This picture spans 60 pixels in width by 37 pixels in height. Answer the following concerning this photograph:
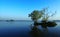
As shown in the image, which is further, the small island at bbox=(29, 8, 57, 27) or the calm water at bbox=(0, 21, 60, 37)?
the small island at bbox=(29, 8, 57, 27)

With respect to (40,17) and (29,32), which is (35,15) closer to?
(40,17)

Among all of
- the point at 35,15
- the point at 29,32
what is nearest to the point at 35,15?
the point at 35,15

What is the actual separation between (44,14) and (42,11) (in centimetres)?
150

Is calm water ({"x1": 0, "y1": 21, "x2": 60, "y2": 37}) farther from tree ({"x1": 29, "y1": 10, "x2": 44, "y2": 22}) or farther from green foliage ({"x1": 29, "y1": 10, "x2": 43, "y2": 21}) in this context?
green foliage ({"x1": 29, "y1": 10, "x2": 43, "y2": 21})

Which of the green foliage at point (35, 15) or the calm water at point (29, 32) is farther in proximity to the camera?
the green foliage at point (35, 15)

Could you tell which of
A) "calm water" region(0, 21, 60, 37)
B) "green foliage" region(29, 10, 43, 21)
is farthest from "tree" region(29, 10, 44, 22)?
"calm water" region(0, 21, 60, 37)

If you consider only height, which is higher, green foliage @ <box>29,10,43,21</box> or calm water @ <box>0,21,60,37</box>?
green foliage @ <box>29,10,43,21</box>

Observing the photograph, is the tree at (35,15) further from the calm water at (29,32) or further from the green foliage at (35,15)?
the calm water at (29,32)

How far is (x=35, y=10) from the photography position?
4916 centimetres

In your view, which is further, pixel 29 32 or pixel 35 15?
pixel 35 15

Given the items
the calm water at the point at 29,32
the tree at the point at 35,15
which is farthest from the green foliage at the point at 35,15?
the calm water at the point at 29,32

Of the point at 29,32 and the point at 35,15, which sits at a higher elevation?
the point at 35,15

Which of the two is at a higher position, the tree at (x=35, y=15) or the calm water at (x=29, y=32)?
the tree at (x=35, y=15)

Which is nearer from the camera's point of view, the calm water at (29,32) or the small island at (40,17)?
the calm water at (29,32)
